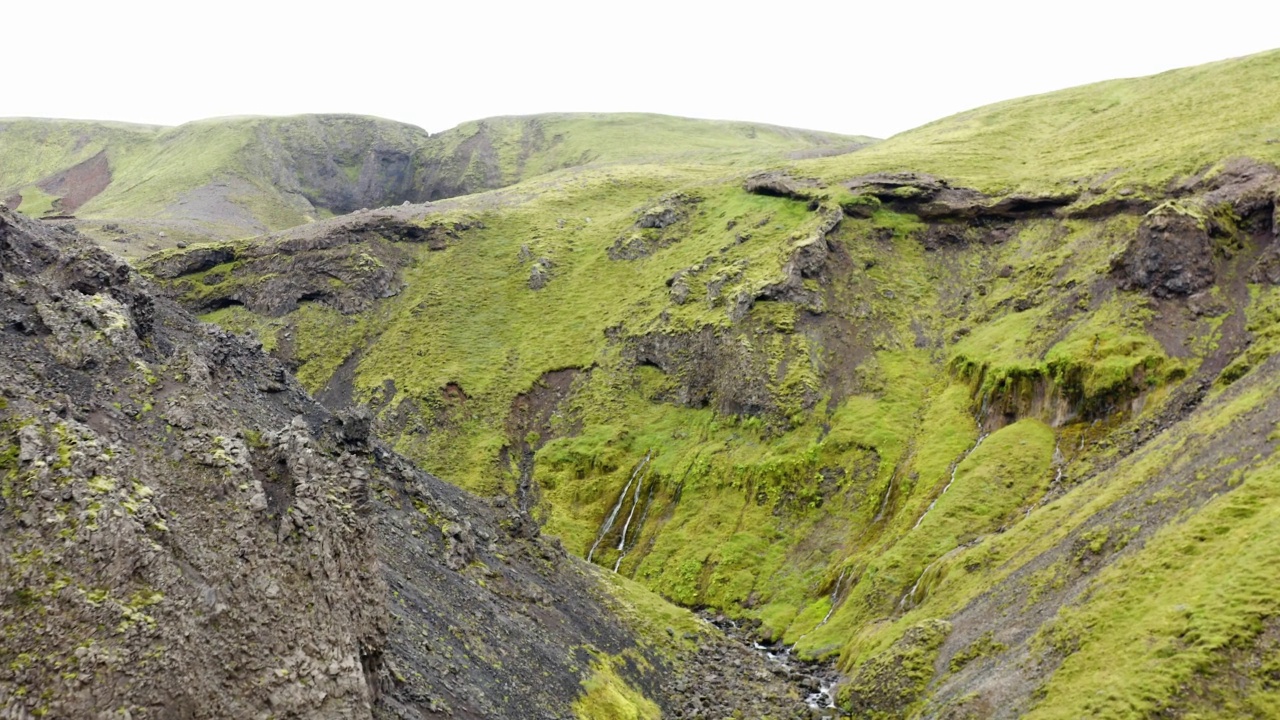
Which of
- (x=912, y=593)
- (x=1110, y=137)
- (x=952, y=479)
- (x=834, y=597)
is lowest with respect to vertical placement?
(x=834, y=597)

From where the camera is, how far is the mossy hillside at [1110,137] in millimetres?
101875

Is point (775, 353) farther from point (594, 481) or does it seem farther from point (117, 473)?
point (117, 473)

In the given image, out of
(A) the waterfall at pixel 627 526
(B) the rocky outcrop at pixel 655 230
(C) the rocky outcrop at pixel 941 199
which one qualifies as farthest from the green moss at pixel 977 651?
(B) the rocky outcrop at pixel 655 230

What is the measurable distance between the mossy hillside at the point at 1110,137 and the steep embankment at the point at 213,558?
8075 cm

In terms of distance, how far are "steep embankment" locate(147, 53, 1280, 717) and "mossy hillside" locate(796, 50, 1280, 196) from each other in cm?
81

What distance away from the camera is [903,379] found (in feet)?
306

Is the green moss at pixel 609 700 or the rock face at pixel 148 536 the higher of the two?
the rock face at pixel 148 536

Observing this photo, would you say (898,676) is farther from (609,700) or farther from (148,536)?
(148,536)

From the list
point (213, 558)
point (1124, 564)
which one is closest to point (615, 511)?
point (1124, 564)

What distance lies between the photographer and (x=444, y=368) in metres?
114

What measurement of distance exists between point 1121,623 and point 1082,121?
120033mm

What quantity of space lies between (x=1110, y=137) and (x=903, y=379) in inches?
2359

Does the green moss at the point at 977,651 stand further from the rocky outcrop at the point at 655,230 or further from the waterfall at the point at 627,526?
the rocky outcrop at the point at 655,230

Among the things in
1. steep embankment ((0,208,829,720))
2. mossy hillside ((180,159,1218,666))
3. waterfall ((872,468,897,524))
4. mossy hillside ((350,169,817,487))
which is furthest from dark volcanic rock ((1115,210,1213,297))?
steep embankment ((0,208,829,720))
